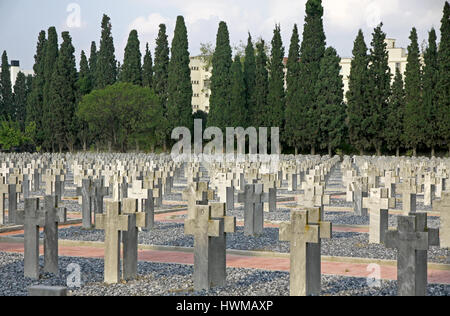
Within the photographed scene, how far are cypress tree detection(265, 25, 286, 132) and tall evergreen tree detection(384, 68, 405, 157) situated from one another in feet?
35.8

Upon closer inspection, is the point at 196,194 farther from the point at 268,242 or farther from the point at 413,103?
the point at 413,103

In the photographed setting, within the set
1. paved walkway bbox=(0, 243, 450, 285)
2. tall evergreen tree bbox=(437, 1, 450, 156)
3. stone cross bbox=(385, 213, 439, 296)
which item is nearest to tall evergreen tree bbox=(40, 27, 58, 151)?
tall evergreen tree bbox=(437, 1, 450, 156)

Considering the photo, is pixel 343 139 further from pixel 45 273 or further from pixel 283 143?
pixel 45 273

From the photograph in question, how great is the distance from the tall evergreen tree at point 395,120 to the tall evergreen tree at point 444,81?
3.83 meters

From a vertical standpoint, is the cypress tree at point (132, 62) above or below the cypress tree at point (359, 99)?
above

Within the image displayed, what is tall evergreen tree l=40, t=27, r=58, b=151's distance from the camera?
240 feet

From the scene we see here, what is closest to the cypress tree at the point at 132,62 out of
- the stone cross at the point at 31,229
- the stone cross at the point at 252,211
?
the stone cross at the point at 252,211

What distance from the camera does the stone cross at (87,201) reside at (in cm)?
1497

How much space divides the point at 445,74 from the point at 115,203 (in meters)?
52.2

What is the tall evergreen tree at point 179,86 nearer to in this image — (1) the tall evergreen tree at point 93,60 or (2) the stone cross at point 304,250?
(1) the tall evergreen tree at point 93,60

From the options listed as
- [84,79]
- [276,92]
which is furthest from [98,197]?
[84,79]

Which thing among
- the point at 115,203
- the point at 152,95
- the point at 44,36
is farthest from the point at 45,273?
the point at 44,36

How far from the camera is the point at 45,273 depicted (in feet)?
32.1

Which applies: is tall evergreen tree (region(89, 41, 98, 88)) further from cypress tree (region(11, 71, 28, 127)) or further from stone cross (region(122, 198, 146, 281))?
stone cross (region(122, 198, 146, 281))
